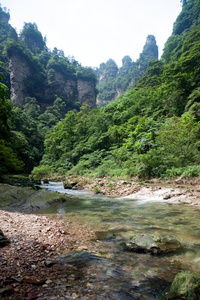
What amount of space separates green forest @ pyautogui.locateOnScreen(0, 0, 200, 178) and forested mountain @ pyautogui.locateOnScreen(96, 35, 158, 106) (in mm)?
31603

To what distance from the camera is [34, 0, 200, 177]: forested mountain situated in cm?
1383

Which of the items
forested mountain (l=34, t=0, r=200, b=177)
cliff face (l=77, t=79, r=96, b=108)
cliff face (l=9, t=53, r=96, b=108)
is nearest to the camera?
forested mountain (l=34, t=0, r=200, b=177)

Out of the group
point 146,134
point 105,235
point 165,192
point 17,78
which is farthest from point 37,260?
point 17,78

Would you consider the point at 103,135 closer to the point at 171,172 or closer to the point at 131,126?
the point at 131,126

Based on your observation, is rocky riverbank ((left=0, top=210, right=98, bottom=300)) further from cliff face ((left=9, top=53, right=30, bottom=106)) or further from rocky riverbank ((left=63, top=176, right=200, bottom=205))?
cliff face ((left=9, top=53, right=30, bottom=106))

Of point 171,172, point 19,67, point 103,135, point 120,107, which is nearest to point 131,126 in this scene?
point 103,135

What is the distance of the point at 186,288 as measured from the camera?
198cm

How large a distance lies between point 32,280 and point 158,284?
5.72ft

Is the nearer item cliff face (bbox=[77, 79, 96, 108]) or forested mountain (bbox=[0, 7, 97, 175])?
forested mountain (bbox=[0, 7, 97, 175])

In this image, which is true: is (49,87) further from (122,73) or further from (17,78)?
(122,73)

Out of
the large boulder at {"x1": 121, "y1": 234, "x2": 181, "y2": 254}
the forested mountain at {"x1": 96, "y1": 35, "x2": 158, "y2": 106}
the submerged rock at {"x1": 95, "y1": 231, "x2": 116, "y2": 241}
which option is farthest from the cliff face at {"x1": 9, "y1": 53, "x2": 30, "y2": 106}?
the large boulder at {"x1": 121, "y1": 234, "x2": 181, "y2": 254}

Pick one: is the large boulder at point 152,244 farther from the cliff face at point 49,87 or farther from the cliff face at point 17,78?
the cliff face at point 17,78

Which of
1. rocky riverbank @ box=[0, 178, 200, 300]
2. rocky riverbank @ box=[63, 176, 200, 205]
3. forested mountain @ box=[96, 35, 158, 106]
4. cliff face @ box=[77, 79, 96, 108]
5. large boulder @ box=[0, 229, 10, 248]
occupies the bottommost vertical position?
rocky riverbank @ box=[63, 176, 200, 205]

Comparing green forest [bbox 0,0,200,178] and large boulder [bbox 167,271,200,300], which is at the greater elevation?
green forest [bbox 0,0,200,178]
